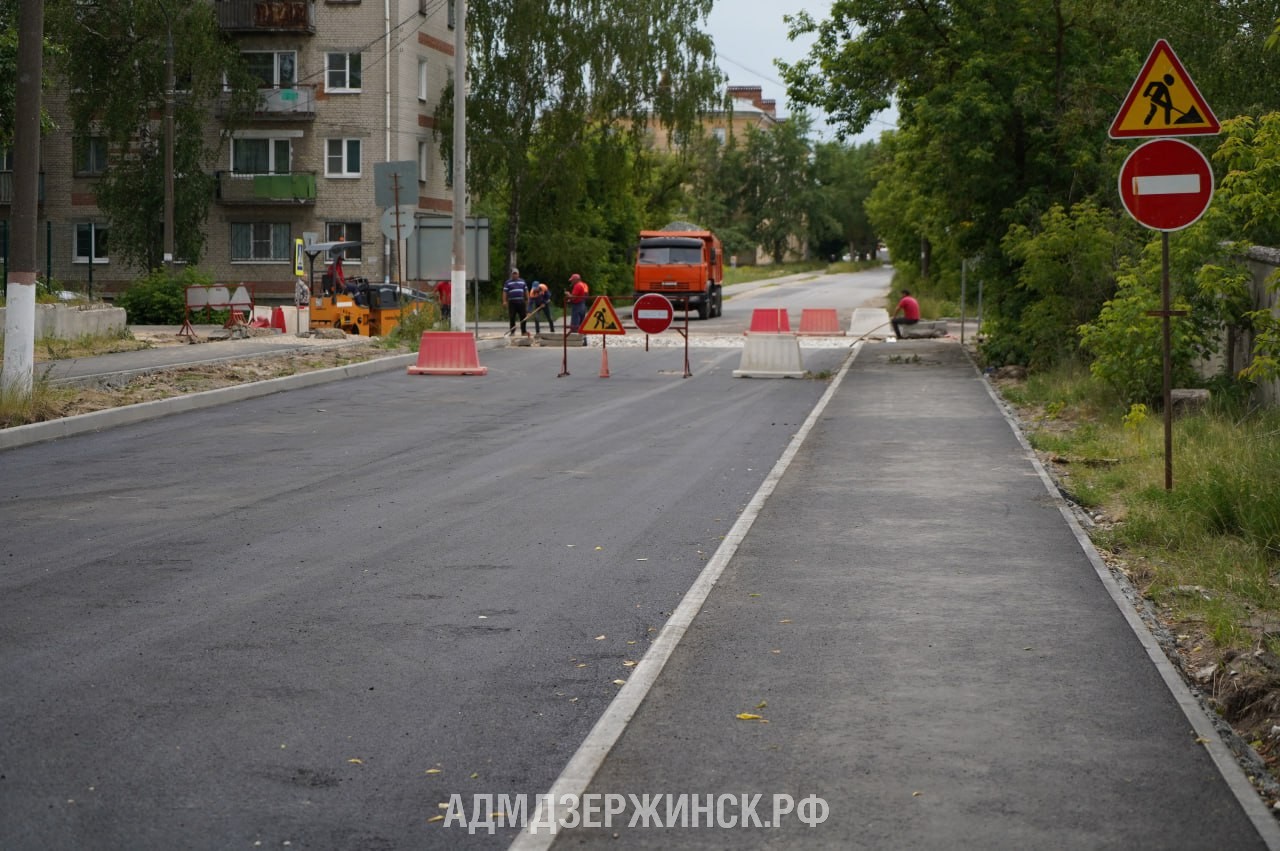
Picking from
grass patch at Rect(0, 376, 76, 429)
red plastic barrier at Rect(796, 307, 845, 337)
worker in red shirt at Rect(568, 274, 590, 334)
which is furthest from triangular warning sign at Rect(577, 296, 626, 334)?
red plastic barrier at Rect(796, 307, 845, 337)

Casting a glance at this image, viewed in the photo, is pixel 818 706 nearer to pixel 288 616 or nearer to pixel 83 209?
pixel 288 616

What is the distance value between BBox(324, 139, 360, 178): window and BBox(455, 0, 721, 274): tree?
346 centimetres

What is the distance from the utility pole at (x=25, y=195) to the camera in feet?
58.6

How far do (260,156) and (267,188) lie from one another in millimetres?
2000

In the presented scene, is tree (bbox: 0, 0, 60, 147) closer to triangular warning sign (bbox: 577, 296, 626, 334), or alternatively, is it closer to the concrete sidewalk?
triangular warning sign (bbox: 577, 296, 626, 334)

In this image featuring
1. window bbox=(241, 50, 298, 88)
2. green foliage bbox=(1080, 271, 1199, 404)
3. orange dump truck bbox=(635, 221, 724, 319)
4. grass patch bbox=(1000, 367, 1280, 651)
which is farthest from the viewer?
window bbox=(241, 50, 298, 88)

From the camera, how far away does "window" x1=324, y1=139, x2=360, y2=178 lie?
2295 inches

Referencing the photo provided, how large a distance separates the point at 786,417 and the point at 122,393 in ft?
28.9

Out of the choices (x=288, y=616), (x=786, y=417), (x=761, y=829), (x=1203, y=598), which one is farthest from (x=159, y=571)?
(x=786, y=417)

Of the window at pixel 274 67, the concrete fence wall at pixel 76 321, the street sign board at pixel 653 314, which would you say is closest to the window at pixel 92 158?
the window at pixel 274 67

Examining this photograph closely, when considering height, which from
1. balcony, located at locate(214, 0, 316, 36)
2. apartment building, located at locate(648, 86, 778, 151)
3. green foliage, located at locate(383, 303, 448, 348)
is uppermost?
apartment building, located at locate(648, 86, 778, 151)

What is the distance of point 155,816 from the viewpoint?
5145 mm

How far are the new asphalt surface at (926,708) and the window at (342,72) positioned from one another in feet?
162

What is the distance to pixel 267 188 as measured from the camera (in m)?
58.0
